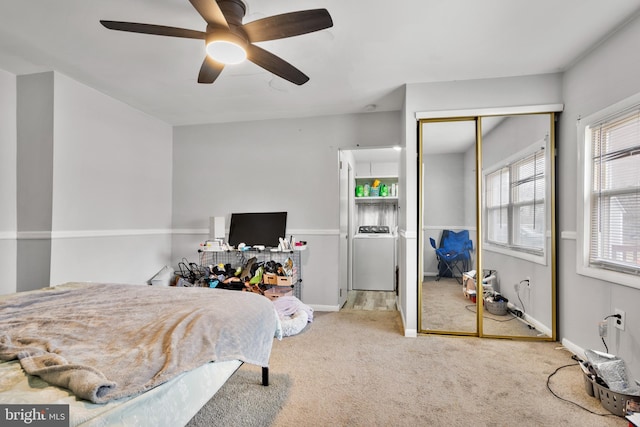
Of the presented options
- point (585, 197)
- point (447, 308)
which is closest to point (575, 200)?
point (585, 197)

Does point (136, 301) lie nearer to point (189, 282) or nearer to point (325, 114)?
point (189, 282)

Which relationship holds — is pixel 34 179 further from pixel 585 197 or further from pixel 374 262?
pixel 585 197

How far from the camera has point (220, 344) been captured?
55.9 inches

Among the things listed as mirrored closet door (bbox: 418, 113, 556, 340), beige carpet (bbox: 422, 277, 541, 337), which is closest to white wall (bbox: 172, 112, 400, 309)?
mirrored closet door (bbox: 418, 113, 556, 340)

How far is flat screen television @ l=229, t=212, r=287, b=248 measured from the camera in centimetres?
403

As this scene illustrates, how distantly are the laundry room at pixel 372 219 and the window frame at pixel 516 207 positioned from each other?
6.66 feet

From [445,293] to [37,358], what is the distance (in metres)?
3.06

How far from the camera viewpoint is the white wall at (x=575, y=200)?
2.08 metres

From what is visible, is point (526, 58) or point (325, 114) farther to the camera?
point (325, 114)

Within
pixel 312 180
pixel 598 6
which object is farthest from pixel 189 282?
pixel 598 6

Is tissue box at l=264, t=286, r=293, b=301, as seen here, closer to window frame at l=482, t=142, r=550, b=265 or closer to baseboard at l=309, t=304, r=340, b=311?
baseboard at l=309, t=304, r=340, b=311

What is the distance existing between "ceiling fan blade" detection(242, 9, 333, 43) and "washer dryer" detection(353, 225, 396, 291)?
3.89m

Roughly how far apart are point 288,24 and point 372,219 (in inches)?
178

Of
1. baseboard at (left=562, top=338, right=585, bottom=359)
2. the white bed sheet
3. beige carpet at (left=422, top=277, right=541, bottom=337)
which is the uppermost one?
the white bed sheet
